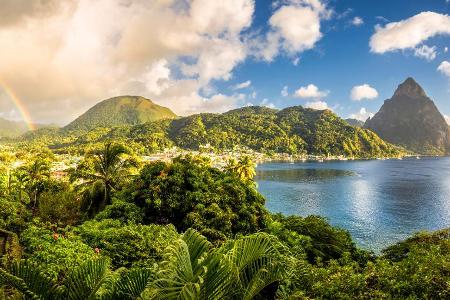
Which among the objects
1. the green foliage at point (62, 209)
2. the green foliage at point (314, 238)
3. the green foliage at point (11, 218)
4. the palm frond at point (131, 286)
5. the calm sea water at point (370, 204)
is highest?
the palm frond at point (131, 286)

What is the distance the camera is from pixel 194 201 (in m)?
22.3

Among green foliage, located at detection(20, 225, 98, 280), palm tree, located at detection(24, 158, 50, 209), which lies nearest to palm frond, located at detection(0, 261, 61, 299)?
green foliage, located at detection(20, 225, 98, 280)

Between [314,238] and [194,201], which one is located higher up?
[194,201]

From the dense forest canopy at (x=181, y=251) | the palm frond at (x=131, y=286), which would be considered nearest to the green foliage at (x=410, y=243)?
the dense forest canopy at (x=181, y=251)

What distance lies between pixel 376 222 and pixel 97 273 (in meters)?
57.8

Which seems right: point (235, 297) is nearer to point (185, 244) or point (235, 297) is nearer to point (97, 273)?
point (185, 244)

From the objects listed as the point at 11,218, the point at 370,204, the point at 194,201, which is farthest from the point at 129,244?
the point at 370,204

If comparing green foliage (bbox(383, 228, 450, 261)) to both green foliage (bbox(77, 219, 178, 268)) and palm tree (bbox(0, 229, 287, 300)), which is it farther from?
palm tree (bbox(0, 229, 287, 300))

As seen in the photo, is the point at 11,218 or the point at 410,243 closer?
the point at 11,218

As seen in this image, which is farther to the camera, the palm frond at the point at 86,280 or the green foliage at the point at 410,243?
the green foliage at the point at 410,243

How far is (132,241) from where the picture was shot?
39.6 ft

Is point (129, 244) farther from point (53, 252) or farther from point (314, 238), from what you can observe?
point (314, 238)

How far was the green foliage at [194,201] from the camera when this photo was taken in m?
21.0

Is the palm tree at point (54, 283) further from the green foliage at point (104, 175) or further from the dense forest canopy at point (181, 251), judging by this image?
the green foliage at point (104, 175)
